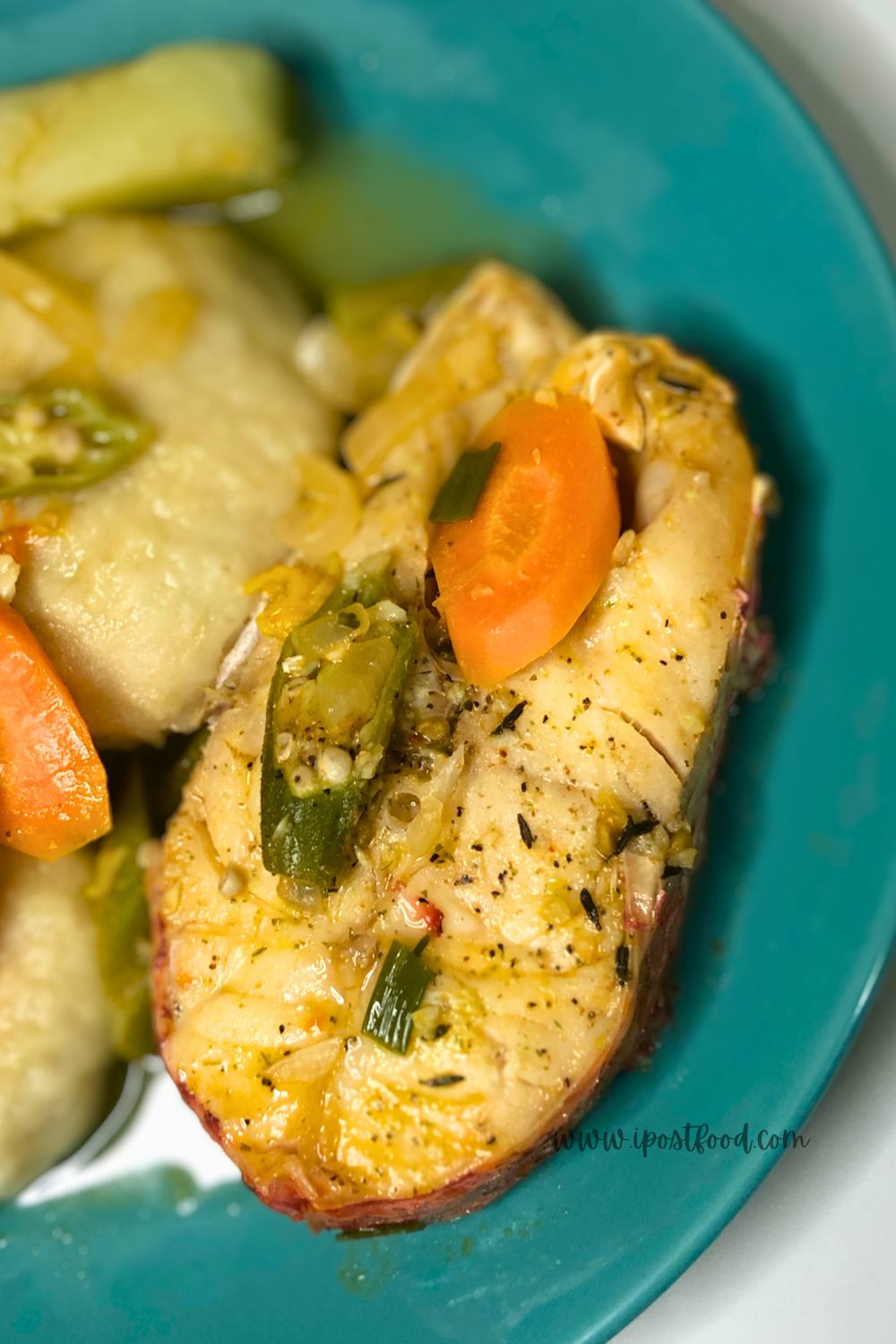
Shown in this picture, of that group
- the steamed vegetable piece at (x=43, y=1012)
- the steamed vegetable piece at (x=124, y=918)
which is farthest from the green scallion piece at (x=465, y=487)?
the steamed vegetable piece at (x=43, y=1012)

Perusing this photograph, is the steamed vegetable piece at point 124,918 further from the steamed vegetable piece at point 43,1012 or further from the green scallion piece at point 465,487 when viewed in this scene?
the green scallion piece at point 465,487

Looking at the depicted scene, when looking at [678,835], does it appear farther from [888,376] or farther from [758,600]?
[888,376]

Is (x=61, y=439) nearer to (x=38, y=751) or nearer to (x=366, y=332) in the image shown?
(x=38, y=751)

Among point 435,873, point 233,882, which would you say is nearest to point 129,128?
point 233,882

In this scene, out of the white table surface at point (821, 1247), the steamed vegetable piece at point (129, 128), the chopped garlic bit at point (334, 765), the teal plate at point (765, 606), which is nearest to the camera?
the chopped garlic bit at point (334, 765)

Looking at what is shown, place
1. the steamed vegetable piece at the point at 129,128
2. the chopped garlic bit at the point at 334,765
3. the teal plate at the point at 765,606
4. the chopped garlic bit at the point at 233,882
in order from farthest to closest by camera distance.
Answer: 1. the steamed vegetable piece at the point at 129,128
2. the teal plate at the point at 765,606
3. the chopped garlic bit at the point at 233,882
4. the chopped garlic bit at the point at 334,765

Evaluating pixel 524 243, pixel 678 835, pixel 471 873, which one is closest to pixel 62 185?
pixel 524 243

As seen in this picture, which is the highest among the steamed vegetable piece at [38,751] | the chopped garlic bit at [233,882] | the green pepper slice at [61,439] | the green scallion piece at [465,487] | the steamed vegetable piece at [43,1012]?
the green scallion piece at [465,487]

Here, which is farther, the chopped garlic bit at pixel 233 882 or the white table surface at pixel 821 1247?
the white table surface at pixel 821 1247
